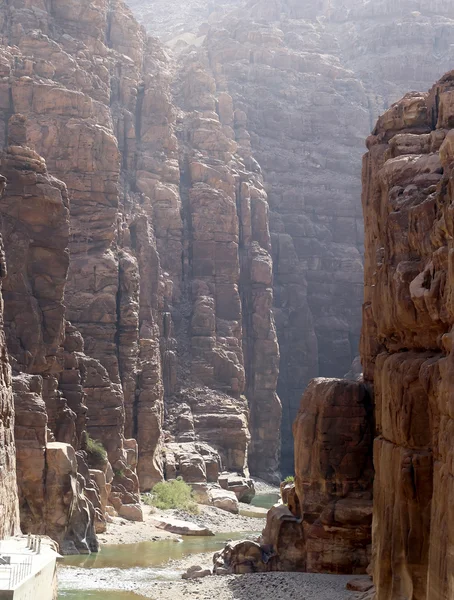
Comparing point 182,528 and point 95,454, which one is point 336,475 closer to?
point 182,528

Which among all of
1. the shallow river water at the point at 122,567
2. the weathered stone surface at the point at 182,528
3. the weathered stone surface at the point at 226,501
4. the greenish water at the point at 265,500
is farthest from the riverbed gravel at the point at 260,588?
the greenish water at the point at 265,500

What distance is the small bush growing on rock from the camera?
63375mm

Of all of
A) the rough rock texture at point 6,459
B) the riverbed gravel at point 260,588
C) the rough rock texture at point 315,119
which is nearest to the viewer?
the riverbed gravel at point 260,588

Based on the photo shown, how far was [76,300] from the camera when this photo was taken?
65.1 m

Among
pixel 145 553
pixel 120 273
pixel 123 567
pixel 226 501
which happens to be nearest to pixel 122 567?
pixel 123 567

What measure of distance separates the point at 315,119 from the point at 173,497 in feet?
199

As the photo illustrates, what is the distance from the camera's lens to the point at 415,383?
25953 millimetres

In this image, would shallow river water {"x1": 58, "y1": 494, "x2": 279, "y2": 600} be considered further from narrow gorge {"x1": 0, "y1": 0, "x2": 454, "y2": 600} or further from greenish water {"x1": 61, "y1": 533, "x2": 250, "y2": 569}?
narrow gorge {"x1": 0, "y1": 0, "x2": 454, "y2": 600}

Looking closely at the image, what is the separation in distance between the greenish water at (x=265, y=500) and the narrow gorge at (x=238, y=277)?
151 cm

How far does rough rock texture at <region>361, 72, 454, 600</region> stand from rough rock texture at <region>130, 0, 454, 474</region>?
2448 inches

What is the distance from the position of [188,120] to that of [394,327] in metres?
72.2

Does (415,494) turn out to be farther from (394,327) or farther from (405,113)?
(405,113)

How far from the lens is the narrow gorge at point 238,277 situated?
27766 mm

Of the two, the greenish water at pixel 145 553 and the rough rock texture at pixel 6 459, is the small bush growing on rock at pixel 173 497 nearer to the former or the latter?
the greenish water at pixel 145 553
